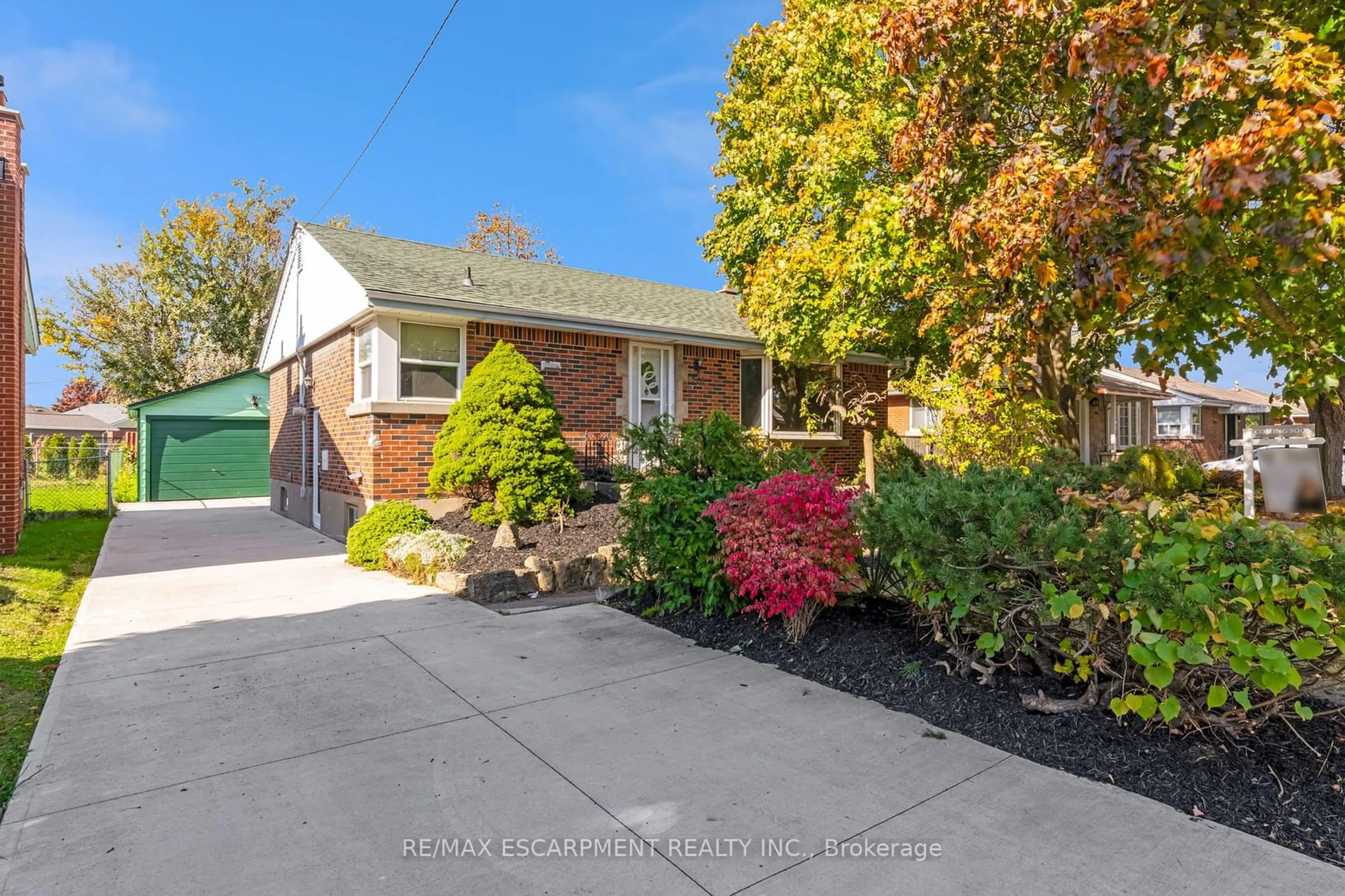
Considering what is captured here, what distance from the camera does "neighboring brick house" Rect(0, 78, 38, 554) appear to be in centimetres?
892

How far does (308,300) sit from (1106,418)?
22263mm

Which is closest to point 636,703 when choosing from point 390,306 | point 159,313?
point 390,306

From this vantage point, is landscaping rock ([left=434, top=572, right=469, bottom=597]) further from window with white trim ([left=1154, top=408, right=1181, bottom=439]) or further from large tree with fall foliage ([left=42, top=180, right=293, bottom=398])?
window with white trim ([left=1154, top=408, right=1181, bottom=439])

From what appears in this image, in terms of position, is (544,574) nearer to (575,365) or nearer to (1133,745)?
(575,365)

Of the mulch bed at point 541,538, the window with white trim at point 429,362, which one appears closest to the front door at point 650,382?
the mulch bed at point 541,538

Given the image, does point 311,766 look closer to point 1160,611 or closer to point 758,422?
point 1160,611

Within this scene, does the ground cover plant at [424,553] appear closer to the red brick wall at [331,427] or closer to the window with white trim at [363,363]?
the red brick wall at [331,427]

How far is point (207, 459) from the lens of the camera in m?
20.3

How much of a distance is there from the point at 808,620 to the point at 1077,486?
202 centimetres

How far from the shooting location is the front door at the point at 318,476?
12930mm

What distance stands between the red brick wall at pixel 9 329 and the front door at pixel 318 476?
13.9ft

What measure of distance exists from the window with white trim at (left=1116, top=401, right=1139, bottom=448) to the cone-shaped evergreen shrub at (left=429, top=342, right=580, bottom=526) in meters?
21.2

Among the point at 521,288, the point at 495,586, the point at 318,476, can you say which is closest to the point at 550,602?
Answer: the point at 495,586

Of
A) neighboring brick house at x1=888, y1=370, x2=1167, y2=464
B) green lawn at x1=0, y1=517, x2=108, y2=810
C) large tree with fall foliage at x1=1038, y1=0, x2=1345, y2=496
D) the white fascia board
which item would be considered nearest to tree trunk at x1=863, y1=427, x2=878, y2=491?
neighboring brick house at x1=888, y1=370, x2=1167, y2=464
